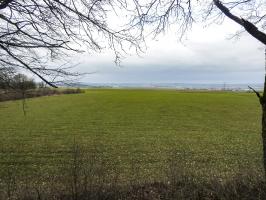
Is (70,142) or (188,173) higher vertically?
(188,173)

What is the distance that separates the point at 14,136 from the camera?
2847 centimetres

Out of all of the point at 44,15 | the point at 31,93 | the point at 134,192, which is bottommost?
the point at 134,192

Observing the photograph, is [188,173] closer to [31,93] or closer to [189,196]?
[189,196]

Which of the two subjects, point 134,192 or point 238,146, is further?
point 238,146

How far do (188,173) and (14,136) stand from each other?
22386 mm

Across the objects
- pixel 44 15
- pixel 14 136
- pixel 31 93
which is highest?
pixel 44 15

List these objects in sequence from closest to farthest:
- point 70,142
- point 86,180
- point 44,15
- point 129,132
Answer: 1. point 86,180
2. point 44,15
3. point 70,142
4. point 129,132

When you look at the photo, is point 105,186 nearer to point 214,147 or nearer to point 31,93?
point 31,93

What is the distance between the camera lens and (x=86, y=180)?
24.3 feet

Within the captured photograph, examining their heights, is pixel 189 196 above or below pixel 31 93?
below

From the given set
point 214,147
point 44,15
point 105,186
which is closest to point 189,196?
point 105,186

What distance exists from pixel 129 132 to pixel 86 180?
23499 mm

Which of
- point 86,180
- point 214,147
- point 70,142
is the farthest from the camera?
point 70,142

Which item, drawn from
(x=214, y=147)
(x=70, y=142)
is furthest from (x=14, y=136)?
(x=214, y=147)
